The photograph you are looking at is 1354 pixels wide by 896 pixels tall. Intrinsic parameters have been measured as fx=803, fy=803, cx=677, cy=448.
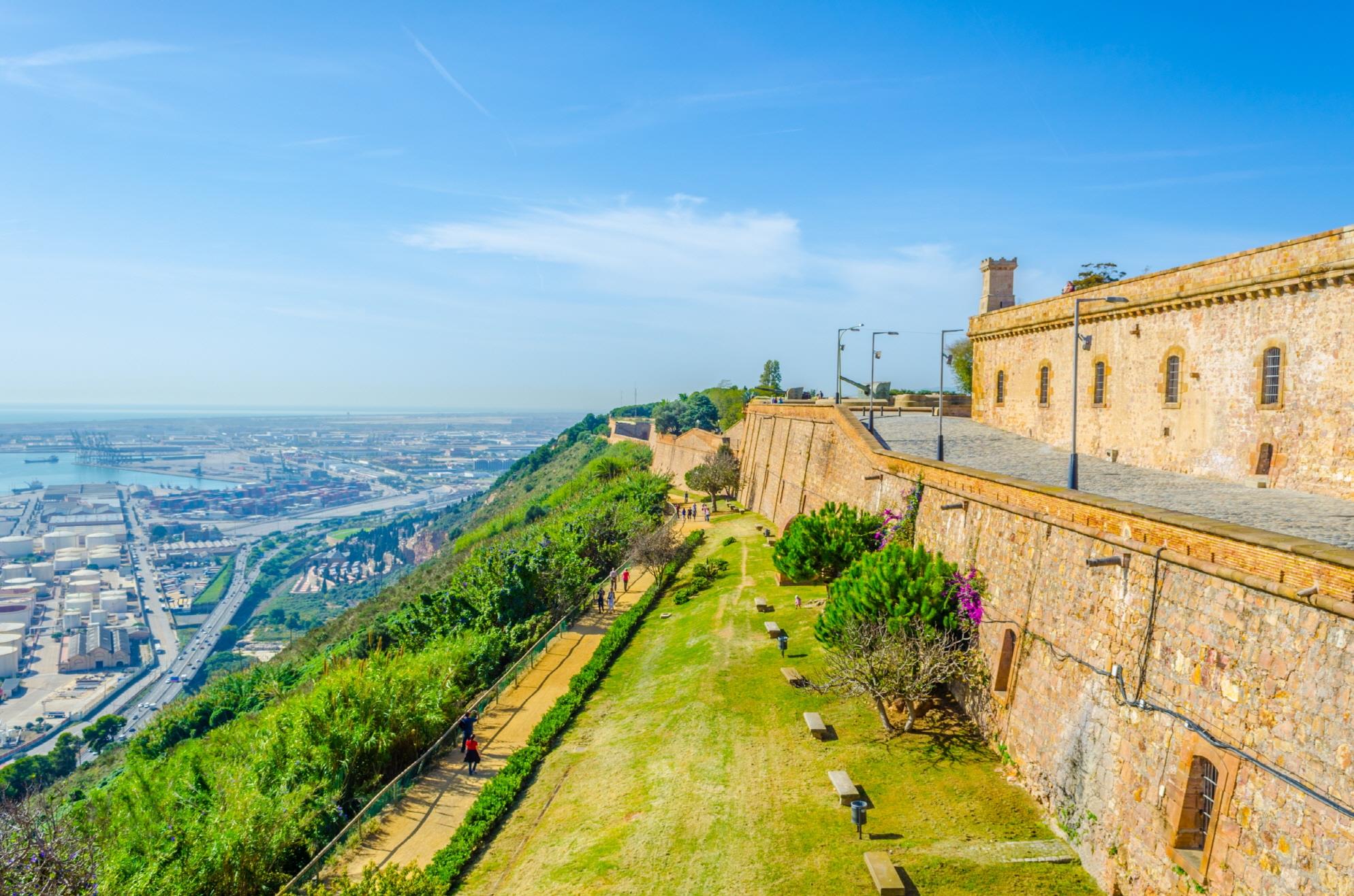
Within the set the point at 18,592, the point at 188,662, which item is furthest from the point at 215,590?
the point at 188,662

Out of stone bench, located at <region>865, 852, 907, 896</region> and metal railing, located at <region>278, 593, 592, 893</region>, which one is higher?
stone bench, located at <region>865, 852, 907, 896</region>

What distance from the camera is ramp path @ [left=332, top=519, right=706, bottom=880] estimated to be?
15.1m

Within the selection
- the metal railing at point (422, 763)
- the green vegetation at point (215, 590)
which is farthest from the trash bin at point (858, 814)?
the green vegetation at point (215, 590)

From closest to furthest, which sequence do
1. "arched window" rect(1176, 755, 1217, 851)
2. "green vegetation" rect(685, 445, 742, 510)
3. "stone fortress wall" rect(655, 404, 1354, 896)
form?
"stone fortress wall" rect(655, 404, 1354, 896) → "arched window" rect(1176, 755, 1217, 851) → "green vegetation" rect(685, 445, 742, 510)

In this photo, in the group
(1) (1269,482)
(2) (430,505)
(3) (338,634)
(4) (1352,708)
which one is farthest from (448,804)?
(2) (430,505)

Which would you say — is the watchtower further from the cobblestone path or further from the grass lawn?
the grass lawn

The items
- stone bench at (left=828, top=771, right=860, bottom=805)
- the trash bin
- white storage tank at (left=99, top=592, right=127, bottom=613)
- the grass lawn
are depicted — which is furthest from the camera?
white storage tank at (left=99, top=592, right=127, bottom=613)

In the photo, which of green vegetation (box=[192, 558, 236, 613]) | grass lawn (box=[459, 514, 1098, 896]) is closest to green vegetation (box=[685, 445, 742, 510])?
grass lawn (box=[459, 514, 1098, 896])

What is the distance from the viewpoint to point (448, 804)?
1691 cm

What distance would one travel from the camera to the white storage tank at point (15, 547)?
4665 inches

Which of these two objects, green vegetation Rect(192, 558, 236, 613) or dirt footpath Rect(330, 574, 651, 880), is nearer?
dirt footpath Rect(330, 574, 651, 880)

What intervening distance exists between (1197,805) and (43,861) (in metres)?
15.8

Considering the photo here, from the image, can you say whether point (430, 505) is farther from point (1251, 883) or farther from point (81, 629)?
point (1251, 883)

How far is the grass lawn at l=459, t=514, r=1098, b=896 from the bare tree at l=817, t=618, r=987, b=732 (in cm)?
87
